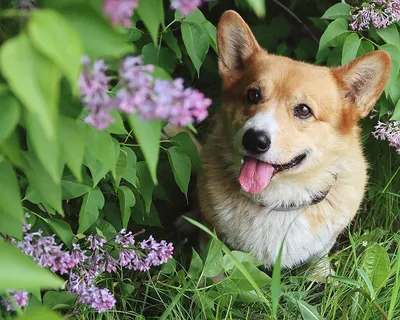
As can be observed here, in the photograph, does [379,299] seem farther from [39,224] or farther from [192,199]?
[39,224]

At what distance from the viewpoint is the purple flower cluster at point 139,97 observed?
115 cm

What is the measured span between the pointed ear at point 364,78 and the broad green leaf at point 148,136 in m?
1.48

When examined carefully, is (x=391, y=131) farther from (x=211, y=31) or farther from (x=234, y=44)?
(x=211, y=31)

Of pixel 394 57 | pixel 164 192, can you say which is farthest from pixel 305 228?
pixel 394 57

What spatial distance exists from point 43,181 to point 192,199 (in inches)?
62.6

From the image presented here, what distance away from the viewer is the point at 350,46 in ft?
8.74

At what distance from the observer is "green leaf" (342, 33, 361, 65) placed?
2654mm

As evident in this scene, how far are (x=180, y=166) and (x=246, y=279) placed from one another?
49cm

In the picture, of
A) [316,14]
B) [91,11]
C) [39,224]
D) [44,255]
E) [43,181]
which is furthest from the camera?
[316,14]

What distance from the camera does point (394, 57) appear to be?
264 cm

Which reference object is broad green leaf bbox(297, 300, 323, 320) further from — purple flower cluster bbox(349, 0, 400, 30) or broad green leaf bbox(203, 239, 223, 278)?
purple flower cluster bbox(349, 0, 400, 30)

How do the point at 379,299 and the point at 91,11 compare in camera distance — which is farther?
the point at 379,299

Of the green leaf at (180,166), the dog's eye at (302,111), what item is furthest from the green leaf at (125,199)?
the dog's eye at (302,111)

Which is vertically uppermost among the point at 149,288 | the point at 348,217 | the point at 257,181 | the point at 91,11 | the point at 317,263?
the point at 91,11
